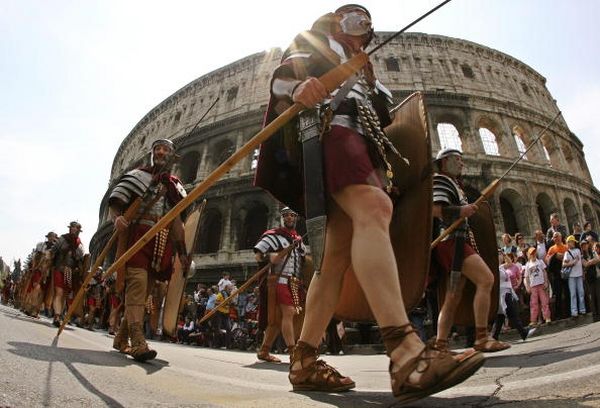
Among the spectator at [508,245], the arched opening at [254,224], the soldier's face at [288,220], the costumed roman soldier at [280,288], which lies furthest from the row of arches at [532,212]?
the costumed roman soldier at [280,288]

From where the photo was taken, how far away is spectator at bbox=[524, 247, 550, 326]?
7551 mm

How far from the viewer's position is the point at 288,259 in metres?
5.83

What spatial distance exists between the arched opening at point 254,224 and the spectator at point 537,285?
55.7 ft

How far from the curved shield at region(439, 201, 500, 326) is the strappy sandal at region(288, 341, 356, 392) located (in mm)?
2272

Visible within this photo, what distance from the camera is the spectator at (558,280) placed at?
7703 mm

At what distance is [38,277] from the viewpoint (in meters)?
10.6

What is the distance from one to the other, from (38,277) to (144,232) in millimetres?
8886

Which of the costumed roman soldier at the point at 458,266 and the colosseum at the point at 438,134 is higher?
the colosseum at the point at 438,134

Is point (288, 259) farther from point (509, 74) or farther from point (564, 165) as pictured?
point (509, 74)

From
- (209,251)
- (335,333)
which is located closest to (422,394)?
(335,333)

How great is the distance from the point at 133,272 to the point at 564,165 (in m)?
30.2

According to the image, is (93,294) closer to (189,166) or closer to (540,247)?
(540,247)

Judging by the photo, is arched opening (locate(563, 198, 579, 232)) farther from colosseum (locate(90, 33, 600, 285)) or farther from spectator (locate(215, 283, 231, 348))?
spectator (locate(215, 283, 231, 348))

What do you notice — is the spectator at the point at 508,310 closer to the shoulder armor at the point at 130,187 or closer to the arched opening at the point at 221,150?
the shoulder armor at the point at 130,187
